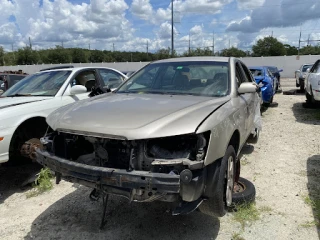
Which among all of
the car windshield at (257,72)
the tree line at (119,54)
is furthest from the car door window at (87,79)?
the tree line at (119,54)

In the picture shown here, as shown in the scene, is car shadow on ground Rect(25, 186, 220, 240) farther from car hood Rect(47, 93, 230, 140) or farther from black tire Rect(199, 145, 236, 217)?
car hood Rect(47, 93, 230, 140)

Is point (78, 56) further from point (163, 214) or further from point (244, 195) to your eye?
point (244, 195)

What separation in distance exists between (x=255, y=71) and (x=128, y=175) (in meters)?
9.68

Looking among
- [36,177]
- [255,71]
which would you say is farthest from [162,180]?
[255,71]

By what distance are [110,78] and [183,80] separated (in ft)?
10.6

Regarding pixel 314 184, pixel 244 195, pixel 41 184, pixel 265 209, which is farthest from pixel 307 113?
pixel 41 184

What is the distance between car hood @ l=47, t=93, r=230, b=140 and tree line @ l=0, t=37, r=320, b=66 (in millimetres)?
58171

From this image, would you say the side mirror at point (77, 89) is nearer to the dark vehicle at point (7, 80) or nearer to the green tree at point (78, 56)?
the dark vehicle at point (7, 80)

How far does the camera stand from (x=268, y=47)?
2672 inches

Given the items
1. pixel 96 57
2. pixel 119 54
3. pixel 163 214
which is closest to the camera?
pixel 163 214

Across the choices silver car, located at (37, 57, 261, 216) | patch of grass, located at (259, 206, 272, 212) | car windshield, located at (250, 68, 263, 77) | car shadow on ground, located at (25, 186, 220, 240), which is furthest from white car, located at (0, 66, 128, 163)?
car windshield, located at (250, 68, 263, 77)

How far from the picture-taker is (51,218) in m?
3.79

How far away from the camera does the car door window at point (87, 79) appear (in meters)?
6.25

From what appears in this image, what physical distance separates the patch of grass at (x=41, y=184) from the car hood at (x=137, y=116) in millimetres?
1632
